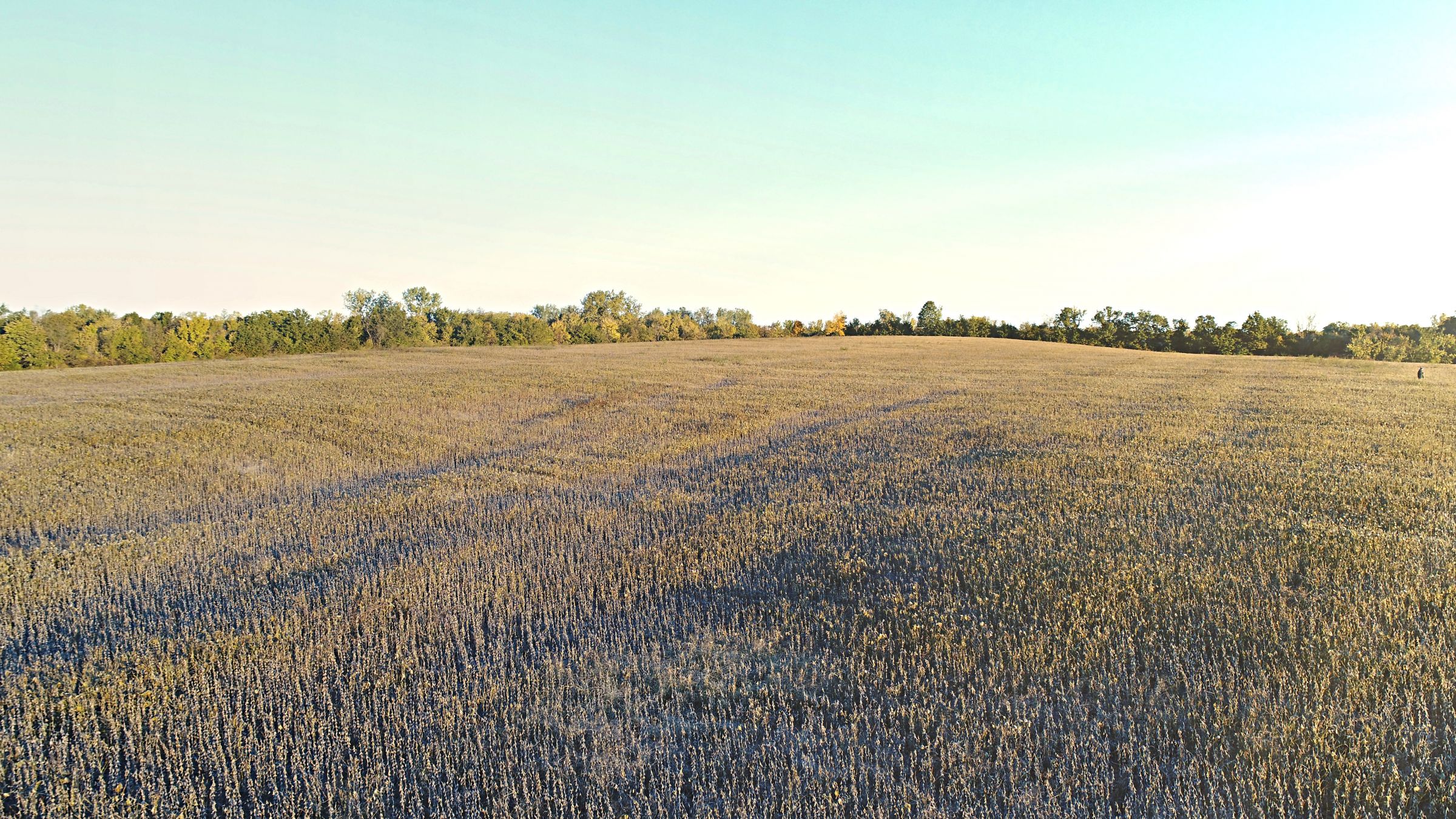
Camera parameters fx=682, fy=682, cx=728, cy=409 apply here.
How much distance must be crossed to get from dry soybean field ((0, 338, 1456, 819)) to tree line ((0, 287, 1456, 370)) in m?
59.8

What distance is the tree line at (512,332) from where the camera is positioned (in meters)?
62.2

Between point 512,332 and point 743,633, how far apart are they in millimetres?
79179

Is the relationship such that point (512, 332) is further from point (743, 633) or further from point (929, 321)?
point (743, 633)

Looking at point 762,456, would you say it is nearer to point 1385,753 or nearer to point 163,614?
point 163,614

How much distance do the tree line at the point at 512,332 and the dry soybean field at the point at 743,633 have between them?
2353 inches

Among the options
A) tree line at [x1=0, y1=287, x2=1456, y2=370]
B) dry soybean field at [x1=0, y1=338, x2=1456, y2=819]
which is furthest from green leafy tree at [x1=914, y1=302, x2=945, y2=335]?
dry soybean field at [x1=0, y1=338, x2=1456, y2=819]

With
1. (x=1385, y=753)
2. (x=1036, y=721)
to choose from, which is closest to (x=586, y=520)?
(x=1036, y=721)

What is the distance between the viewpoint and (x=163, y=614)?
22.7 ft

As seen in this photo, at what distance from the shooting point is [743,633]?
611 centimetres

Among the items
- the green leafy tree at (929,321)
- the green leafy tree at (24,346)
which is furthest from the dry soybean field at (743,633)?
the green leafy tree at (929,321)

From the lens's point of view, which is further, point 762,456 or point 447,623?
point 762,456

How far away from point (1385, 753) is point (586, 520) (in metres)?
8.42

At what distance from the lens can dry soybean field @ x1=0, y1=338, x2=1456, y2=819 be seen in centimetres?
411

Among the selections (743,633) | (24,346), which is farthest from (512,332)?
(743,633)
